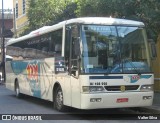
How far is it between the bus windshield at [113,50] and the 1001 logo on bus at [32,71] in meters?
5.22

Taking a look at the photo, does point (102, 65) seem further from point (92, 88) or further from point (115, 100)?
point (115, 100)

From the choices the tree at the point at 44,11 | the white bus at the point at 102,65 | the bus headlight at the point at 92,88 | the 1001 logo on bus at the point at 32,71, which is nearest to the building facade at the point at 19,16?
the tree at the point at 44,11

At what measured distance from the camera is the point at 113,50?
12.5 metres

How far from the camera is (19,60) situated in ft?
66.1

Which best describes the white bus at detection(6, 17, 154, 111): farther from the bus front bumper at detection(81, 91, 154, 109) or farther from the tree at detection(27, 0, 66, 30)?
the tree at detection(27, 0, 66, 30)

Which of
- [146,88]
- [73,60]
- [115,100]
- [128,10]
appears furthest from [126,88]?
[128,10]

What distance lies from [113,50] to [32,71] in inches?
243

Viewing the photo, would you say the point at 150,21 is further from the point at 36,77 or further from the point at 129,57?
the point at 36,77

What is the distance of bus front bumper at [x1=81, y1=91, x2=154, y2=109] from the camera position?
1184 centimetres

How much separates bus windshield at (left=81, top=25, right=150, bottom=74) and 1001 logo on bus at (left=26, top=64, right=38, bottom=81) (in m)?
5.22

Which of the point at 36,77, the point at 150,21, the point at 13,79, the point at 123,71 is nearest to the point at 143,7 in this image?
the point at 150,21

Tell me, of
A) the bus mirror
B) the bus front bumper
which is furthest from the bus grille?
the bus mirror

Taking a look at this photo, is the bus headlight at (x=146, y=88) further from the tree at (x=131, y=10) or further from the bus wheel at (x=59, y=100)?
the bus wheel at (x=59, y=100)

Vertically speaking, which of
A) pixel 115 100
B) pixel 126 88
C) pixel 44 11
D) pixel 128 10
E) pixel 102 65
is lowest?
pixel 115 100
